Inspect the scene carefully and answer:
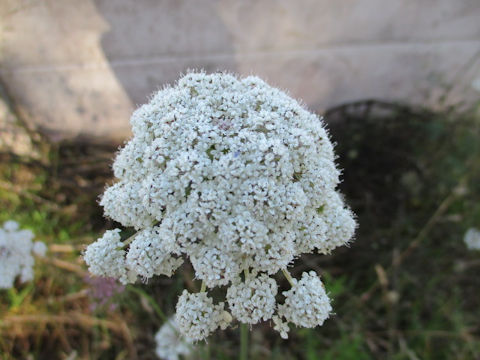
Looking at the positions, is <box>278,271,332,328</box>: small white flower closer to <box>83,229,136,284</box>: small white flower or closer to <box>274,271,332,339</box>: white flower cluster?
<box>274,271,332,339</box>: white flower cluster

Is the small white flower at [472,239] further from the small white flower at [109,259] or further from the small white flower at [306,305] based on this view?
the small white flower at [109,259]

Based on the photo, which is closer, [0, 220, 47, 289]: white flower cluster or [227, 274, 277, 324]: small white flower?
[227, 274, 277, 324]: small white flower

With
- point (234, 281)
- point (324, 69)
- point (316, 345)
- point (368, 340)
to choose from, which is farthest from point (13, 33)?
point (368, 340)

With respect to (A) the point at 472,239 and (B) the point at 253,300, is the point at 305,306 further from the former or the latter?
(A) the point at 472,239

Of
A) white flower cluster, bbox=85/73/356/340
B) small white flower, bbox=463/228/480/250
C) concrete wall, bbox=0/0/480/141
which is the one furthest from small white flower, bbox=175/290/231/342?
concrete wall, bbox=0/0/480/141

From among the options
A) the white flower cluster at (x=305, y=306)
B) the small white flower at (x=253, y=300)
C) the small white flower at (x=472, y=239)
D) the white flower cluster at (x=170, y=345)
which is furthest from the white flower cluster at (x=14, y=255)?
the small white flower at (x=472, y=239)

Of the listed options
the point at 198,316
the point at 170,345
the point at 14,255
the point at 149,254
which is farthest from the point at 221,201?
the point at 14,255
